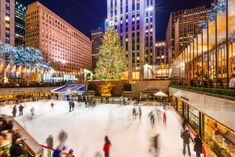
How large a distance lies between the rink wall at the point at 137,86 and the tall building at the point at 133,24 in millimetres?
27857

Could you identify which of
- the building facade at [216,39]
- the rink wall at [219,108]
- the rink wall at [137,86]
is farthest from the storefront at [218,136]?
the rink wall at [137,86]

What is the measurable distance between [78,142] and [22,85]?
2757cm

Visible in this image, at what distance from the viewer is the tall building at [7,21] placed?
54731 millimetres

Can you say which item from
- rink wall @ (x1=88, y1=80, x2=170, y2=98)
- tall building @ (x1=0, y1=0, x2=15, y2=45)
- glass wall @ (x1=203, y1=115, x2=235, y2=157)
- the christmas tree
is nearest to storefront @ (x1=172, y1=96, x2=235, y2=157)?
glass wall @ (x1=203, y1=115, x2=235, y2=157)

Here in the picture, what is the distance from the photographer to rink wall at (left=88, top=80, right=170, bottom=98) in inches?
1091

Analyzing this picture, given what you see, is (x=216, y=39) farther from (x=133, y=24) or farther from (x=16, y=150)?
(x=133, y=24)

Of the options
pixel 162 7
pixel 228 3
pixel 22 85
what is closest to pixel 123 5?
pixel 162 7

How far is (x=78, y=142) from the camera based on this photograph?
10.1 metres

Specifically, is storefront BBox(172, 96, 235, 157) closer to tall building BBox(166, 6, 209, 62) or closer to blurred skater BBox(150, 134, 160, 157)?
blurred skater BBox(150, 134, 160, 157)

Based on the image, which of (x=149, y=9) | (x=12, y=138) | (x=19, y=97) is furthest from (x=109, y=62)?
(x=149, y=9)

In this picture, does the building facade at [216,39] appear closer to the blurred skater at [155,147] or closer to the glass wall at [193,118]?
the glass wall at [193,118]

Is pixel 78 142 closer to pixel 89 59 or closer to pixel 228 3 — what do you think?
pixel 228 3

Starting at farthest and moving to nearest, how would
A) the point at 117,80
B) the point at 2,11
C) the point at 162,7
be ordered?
the point at 162,7
the point at 2,11
the point at 117,80

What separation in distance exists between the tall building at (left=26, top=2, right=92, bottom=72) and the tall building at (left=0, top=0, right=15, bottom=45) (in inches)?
718
